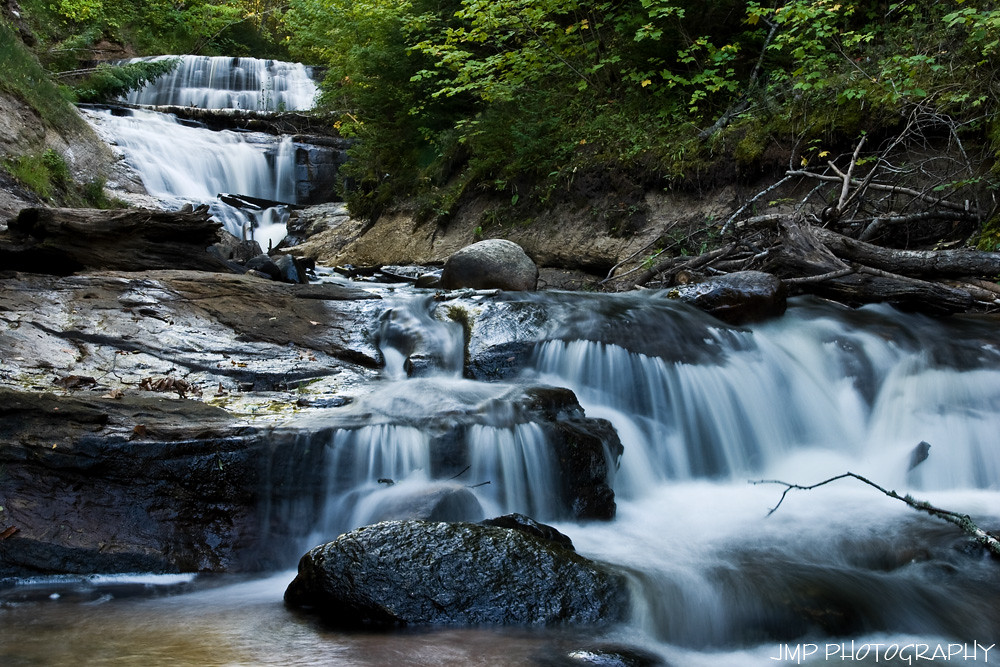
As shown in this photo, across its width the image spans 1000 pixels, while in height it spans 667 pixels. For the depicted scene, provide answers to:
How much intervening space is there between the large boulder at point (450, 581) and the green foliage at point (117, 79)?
60.2 ft

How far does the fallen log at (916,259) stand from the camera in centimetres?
659

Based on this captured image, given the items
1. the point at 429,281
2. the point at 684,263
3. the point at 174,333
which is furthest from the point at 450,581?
the point at 429,281

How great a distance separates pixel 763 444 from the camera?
5664mm

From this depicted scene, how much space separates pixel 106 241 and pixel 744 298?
580 cm

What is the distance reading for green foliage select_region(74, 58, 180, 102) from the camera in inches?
728

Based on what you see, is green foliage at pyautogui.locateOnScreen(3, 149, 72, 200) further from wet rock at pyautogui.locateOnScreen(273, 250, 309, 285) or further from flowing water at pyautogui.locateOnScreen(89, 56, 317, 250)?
wet rock at pyautogui.locateOnScreen(273, 250, 309, 285)

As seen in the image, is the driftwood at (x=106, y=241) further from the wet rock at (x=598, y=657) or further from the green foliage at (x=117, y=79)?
the green foliage at (x=117, y=79)


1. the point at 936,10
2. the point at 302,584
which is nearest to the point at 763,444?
the point at 302,584

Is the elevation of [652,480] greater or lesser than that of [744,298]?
lesser

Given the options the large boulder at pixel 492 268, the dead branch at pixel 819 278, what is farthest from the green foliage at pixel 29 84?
the dead branch at pixel 819 278

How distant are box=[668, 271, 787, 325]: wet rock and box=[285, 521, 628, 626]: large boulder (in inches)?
155

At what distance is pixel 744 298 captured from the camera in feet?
22.1

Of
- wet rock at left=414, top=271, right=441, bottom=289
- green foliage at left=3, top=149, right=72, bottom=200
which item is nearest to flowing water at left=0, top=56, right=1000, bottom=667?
wet rock at left=414, top=271, right=441, bottom=289

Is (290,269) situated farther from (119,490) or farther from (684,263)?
(119,490)
